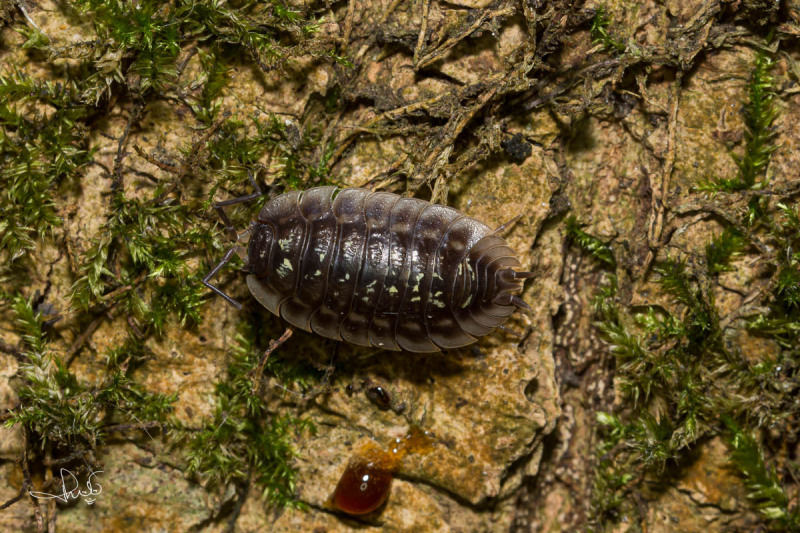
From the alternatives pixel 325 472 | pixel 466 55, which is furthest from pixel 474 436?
pixel 466 55

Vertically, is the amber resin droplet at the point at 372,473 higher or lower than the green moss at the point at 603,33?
lower

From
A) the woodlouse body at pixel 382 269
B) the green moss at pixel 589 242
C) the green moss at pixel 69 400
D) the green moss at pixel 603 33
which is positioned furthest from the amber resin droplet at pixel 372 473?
the green moss at pixel 603 33

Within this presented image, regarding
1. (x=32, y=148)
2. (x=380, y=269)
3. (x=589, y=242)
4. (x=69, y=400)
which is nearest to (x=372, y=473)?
(x=380, y=269)

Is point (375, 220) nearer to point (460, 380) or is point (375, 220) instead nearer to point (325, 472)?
point (460, 380)

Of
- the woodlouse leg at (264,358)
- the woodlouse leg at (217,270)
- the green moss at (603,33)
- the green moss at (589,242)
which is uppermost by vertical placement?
the green moss at (603,33)

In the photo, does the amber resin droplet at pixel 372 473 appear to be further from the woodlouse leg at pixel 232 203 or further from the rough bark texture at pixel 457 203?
the woodlouse leg at pixel 232 203

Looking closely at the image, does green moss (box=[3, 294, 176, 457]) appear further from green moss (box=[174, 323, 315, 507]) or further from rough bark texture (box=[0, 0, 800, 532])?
green moss (box=[174, 323, 315, 507])

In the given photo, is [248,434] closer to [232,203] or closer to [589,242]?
[232,203]
